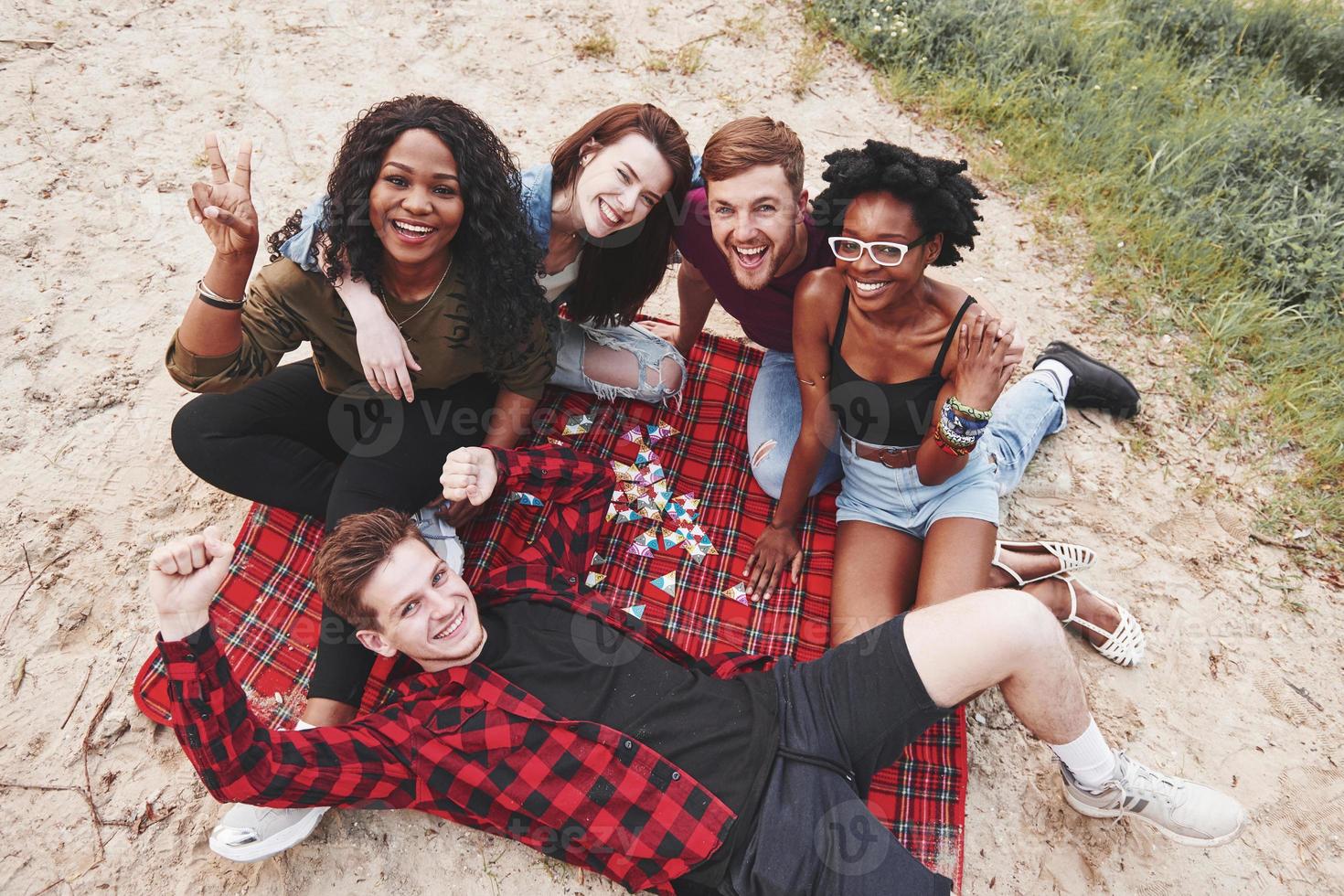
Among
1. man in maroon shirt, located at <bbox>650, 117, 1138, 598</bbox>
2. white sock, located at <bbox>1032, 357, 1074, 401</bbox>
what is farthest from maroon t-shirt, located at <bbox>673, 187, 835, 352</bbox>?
white sock, located at <bbox>1032, 357, 1074, 401</bbox>

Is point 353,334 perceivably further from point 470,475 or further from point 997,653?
point 997,653

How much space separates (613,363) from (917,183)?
5.85 ft

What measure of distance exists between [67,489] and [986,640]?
404cm

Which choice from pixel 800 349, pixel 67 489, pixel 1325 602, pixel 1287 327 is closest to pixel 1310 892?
pixel 1325 602

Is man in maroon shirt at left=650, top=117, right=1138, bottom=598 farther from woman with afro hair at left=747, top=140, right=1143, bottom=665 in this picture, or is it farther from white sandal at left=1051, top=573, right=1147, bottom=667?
white sandal at left=1051, top=573, right=1147, bottom=667

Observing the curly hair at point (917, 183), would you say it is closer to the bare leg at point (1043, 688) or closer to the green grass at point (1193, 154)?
the bare leg at point (1043, 688)

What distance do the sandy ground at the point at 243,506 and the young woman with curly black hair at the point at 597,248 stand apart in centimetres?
108

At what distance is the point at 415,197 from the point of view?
114 inches

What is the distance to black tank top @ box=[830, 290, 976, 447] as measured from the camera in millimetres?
3193

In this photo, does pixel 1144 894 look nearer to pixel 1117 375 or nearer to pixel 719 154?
pixel 1117 375

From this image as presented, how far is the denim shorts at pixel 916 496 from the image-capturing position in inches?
133

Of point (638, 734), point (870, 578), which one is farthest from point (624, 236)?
point (638, 734)

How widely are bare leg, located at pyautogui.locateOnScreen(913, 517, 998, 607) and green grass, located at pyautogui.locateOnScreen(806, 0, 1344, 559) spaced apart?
6.51 ft

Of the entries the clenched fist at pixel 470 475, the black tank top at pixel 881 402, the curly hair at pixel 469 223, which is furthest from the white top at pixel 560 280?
the black tank top at pixel 881 402
